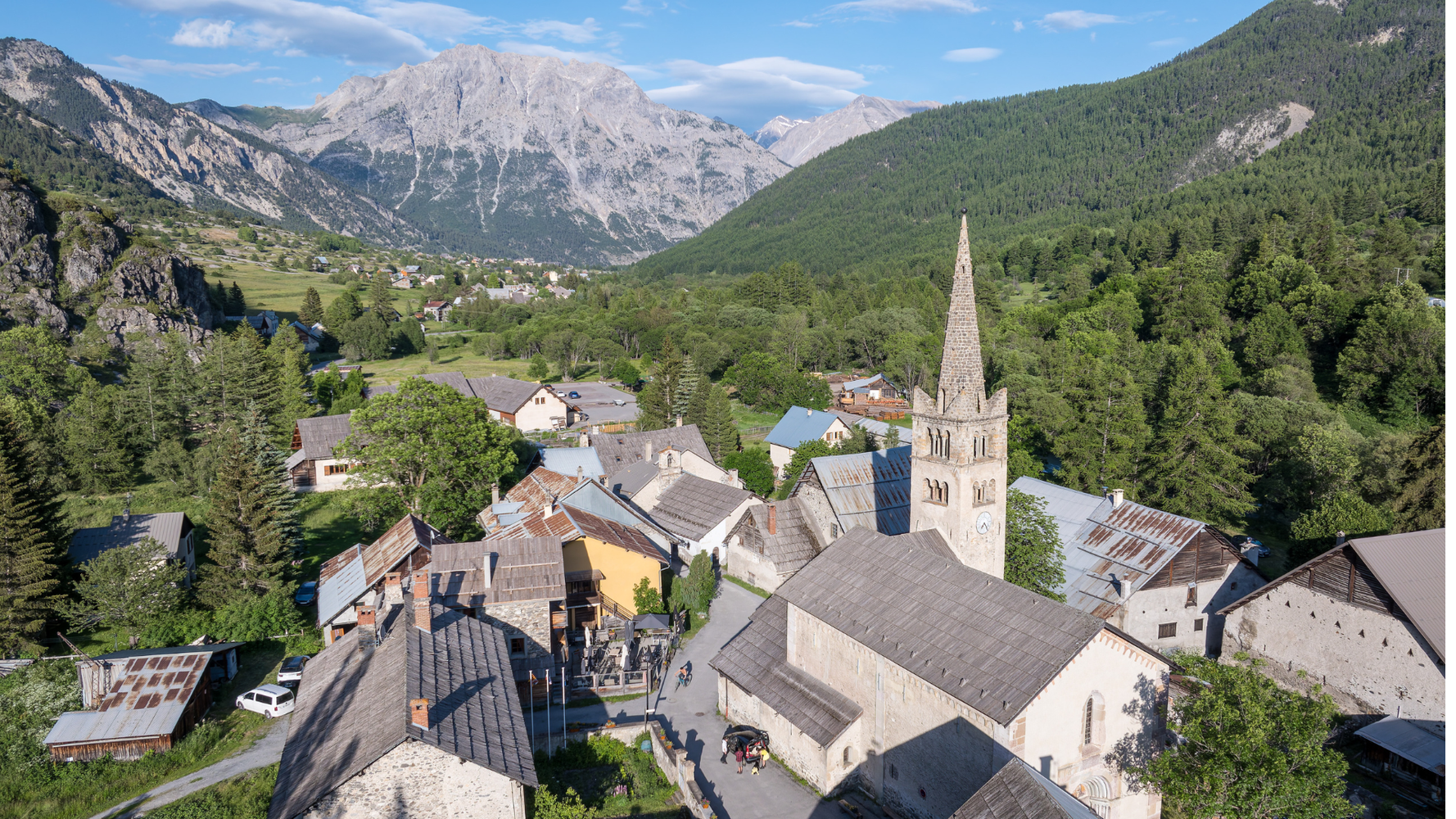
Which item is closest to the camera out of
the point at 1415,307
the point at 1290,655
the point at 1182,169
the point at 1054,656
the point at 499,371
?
the point at 1054,656

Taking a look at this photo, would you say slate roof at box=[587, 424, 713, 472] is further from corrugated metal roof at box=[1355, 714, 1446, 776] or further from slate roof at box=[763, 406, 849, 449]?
corrugated metal roof at box=[1355, 714, 1446, 776]

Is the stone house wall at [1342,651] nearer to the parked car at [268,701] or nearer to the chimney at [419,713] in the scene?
the chimney at [419,713]

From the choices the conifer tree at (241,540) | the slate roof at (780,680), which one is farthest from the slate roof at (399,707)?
the conifer tree at (241,540)

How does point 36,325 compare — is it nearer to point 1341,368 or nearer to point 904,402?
point 904,402

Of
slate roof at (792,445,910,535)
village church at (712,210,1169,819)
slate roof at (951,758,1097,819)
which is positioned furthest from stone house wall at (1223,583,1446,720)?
slate roof at (951,758,1097,819)

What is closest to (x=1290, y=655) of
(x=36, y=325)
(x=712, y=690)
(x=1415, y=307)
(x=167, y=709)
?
(x=712, y=690)

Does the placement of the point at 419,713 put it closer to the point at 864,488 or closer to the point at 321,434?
the point at 864,488
